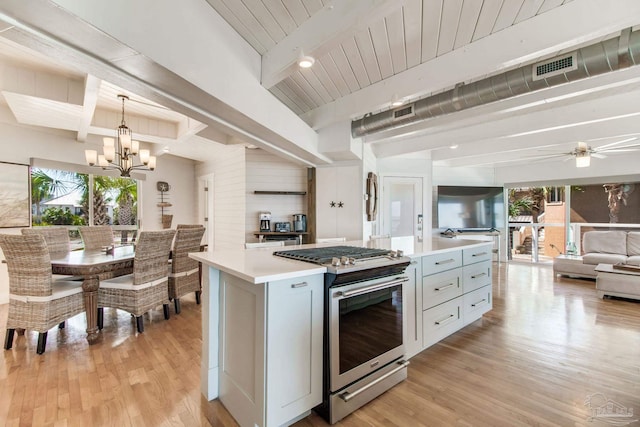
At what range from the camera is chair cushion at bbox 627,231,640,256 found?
17.7 feet

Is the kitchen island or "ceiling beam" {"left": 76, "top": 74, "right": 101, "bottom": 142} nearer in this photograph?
the kitchen island

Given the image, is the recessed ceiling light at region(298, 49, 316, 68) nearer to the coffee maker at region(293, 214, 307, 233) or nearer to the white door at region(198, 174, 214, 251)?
the coffee maker at region(293, 214, 307, 233)

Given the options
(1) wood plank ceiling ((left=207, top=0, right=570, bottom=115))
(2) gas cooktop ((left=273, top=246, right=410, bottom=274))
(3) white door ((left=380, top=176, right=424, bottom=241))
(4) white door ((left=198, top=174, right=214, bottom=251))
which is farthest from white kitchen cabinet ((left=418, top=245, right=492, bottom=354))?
(4) white door ((left=198, top=174, right=214, bottom=251))

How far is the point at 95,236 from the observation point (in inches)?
164

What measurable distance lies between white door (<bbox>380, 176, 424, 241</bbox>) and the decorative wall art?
6045 millimetres

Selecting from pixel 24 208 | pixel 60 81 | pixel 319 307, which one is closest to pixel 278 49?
pixel 319 307

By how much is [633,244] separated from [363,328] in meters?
6.75

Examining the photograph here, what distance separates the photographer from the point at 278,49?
7.93 feet

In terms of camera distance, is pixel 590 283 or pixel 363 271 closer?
pixel 363 271

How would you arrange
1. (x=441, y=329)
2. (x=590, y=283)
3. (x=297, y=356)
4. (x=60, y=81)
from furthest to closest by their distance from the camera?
(x=590, y=283) → (x=60, y=81) → (x=441, y=329) → (x=297, y=356)

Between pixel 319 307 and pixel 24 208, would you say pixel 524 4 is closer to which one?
pixel 319 307

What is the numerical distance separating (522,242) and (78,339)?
30.0 ft

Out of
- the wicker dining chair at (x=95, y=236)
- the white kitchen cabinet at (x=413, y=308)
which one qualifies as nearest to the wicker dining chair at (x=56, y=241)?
the wicker dining chair at (x=95, y=236)

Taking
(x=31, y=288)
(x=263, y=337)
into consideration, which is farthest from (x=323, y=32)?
(x=31, y=288)
